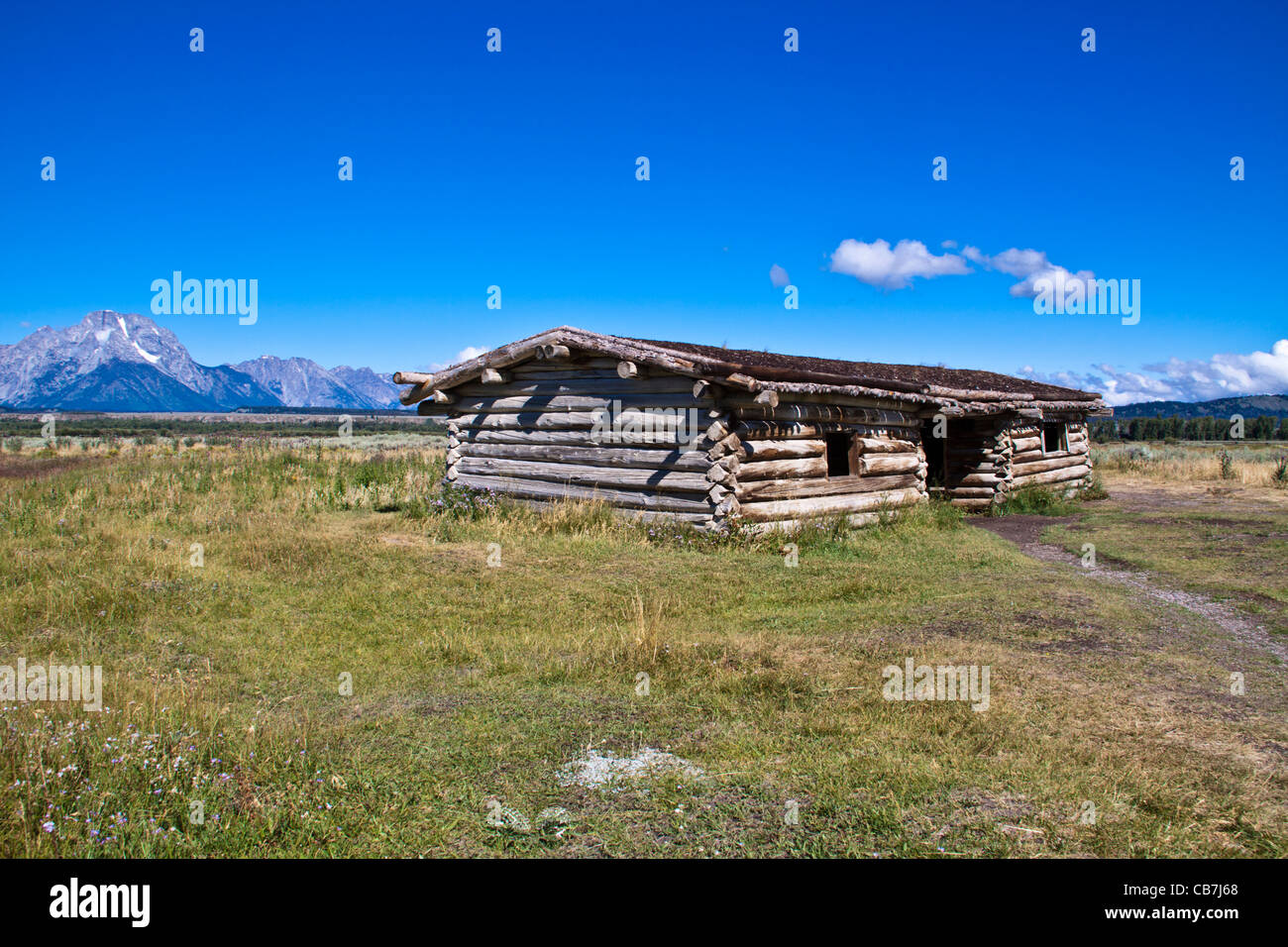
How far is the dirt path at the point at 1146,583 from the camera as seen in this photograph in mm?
6781

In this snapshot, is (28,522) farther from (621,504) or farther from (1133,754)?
(1133,754)

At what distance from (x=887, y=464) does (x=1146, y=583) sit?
5547mm

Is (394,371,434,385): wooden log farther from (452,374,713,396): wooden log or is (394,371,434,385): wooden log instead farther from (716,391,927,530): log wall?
(716,391,927,530): log wall

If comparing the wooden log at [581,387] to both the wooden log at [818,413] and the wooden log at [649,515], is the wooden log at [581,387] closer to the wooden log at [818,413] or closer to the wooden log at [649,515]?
the wooden log at [818,413]

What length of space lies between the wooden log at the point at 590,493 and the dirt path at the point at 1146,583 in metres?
5.27

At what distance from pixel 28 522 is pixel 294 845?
11941 millimetres

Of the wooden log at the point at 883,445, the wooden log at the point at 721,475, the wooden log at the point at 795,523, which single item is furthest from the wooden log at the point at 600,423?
the wooden log at the point at 883,445

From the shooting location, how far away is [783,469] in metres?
12.1

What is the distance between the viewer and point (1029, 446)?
1886cm

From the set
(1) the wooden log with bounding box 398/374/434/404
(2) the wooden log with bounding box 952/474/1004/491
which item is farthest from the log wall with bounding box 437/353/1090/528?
(2) the wooden log with bounding box 952/474/1004/491

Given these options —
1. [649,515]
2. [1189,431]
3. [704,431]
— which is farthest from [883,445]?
[1189,431]

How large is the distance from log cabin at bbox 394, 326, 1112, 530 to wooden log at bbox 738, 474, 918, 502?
30mm

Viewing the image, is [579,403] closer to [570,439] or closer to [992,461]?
[570,439]

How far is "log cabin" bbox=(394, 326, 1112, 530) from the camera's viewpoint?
11320 mm
